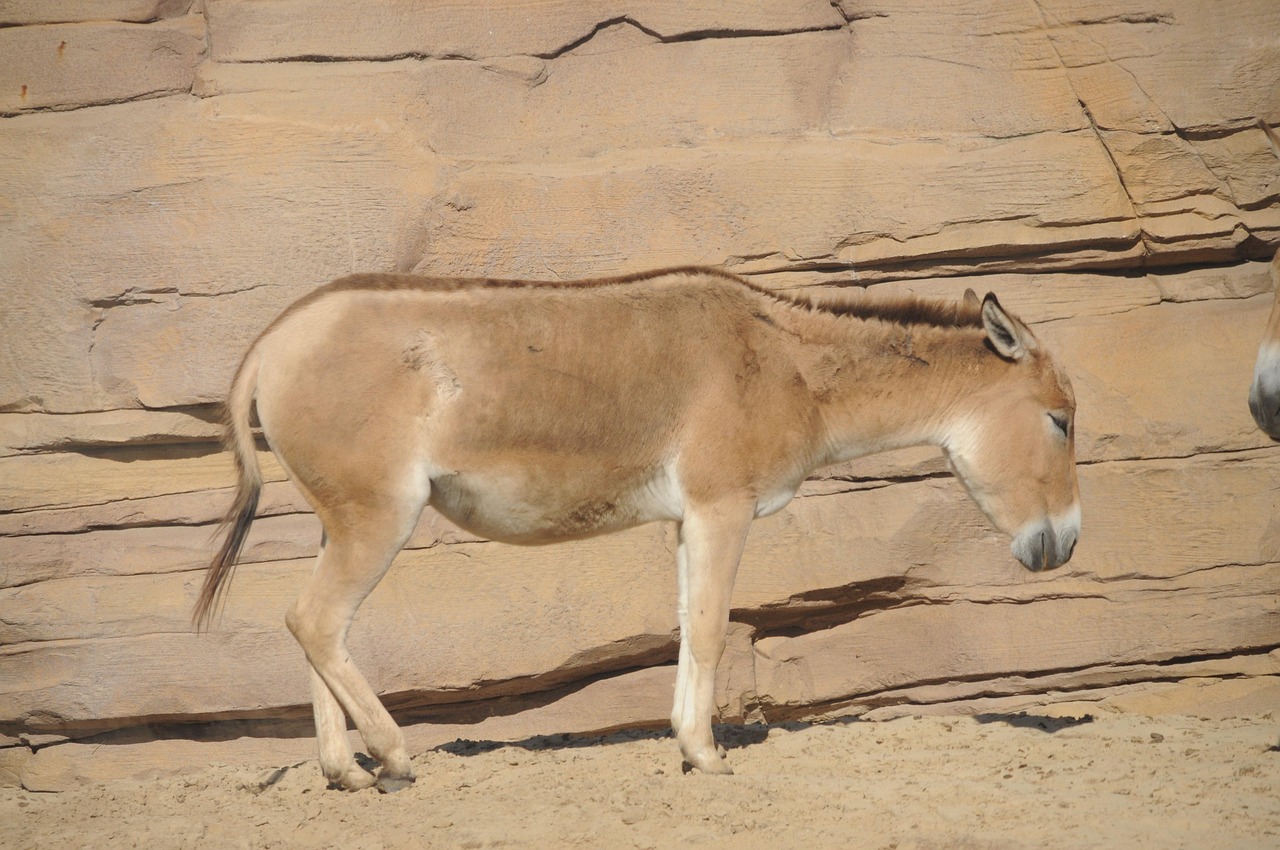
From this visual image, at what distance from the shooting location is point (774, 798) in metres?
5.27

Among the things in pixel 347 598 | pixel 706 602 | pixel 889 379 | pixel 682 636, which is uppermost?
pixel 889 379

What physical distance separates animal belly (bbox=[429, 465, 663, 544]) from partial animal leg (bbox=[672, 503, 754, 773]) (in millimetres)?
353

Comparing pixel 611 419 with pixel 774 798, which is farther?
pixel 611 419

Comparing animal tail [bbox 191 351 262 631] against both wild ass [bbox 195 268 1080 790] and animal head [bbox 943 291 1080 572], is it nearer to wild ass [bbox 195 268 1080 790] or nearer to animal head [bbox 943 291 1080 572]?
wild ass [bbox 195 268 1080 790]

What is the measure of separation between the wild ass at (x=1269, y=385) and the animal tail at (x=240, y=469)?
464cm

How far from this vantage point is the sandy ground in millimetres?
4906

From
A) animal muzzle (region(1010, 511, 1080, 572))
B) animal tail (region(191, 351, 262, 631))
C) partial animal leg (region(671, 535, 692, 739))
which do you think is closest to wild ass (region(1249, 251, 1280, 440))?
animal muzzle (region(1010, 511, 1080, 572))

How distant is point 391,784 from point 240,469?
1563 millimetres

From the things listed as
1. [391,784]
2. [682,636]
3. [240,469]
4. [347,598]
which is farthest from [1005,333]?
[240,469]

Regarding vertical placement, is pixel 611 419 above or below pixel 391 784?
above

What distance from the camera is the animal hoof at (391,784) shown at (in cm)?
558

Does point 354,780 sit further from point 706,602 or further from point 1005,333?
point 1005,333

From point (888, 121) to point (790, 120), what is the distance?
1.97ft

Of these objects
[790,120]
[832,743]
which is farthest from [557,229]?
[832,743]
